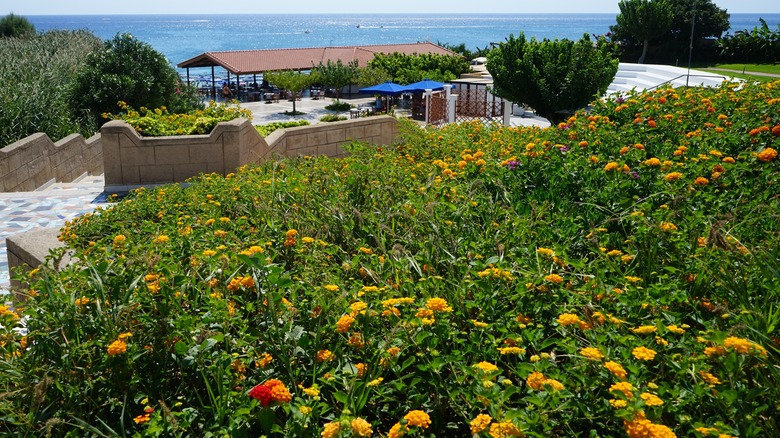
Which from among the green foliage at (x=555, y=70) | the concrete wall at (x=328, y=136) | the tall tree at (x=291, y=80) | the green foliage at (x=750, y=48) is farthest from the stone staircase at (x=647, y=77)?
the tall tree at (x=291, y=80)

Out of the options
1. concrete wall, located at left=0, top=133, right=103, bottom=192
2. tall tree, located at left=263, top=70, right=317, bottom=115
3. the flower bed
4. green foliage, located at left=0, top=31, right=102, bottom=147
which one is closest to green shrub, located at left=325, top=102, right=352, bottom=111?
tall tree, located at left=263, top=70, right=317, bottom=115

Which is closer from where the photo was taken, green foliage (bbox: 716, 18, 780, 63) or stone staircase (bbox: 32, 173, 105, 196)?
stone staircase (bbox: 32, 173, 105, 196)

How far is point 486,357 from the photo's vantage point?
9.16ft

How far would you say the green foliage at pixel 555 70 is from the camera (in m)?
21.2

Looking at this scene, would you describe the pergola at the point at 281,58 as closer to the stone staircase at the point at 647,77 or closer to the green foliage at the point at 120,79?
the stone staircase at the point at 647,77

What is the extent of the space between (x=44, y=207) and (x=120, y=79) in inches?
328

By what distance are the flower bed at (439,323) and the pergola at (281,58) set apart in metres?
44.3

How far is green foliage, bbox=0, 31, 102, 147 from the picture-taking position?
47.8 feet

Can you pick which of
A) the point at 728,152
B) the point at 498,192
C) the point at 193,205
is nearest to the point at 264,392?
the point at 498,192

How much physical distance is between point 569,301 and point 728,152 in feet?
10.3

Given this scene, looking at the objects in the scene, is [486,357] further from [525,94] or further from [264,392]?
[525,94]

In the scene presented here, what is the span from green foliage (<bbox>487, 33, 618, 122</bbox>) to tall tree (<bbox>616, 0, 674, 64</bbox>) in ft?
55.9

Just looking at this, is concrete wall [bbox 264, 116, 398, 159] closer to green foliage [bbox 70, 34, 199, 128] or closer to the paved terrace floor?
the paved terrace floor

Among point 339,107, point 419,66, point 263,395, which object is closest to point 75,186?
point 263,395
